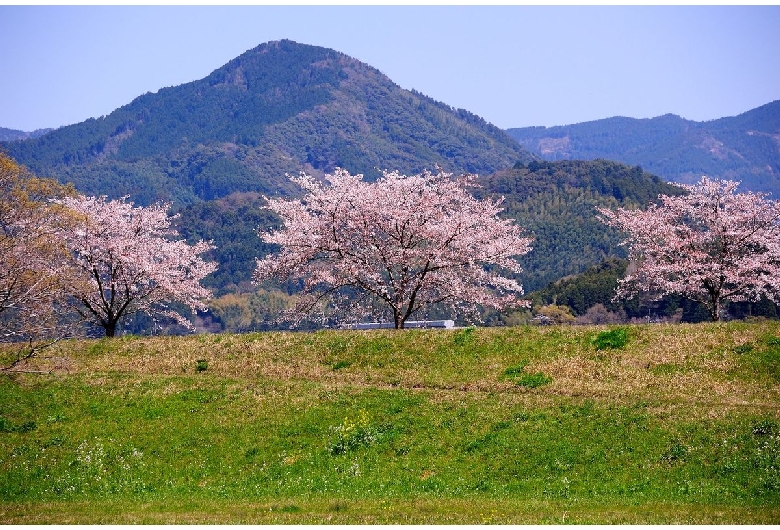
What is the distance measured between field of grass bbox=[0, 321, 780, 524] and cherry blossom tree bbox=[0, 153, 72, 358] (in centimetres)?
309

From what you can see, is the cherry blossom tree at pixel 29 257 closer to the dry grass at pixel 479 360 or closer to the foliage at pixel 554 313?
the dry grass at pixel 479 360

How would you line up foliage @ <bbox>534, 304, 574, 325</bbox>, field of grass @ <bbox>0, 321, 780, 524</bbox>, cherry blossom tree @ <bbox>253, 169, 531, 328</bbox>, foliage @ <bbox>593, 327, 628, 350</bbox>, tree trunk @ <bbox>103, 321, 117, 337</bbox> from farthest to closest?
foliage @ <bbox>534, 304, 574, 325</bbox>, tree trunk @ <bbox>103, 321, 117, 337</bbox>, cherry blossom tree @ <bbox>253, 169, 531, 328</bbox>, foliage @ <bbox>593, 327, 628, 350</bbox>, field of grass @ <bbox>0, 321, 780, 524</bbox>

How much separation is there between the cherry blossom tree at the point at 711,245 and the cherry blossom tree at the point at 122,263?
89.7ft

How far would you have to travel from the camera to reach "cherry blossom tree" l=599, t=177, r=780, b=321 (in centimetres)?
4353

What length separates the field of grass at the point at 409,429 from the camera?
20.3 meters

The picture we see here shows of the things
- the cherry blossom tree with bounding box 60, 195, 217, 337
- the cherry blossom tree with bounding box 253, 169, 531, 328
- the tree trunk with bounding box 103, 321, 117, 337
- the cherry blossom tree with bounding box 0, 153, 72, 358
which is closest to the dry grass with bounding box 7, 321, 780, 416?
the cherry blossom tree with bounding box 0, 153, 72, 358

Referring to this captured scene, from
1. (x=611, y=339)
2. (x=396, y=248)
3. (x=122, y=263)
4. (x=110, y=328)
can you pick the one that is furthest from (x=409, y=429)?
(x=122, y=263)

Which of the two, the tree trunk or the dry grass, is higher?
the tree trunk

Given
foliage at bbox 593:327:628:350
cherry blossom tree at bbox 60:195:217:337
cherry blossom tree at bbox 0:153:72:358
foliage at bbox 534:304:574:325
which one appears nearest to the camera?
cherry blossom tree at bbox 0:153:72:358

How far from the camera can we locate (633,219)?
47.4 meters

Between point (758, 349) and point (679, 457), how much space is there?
9.81m

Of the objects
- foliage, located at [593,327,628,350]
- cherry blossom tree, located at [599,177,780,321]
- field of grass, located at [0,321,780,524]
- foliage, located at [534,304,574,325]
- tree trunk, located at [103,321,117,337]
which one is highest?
cherry blossom tree, located at [599,177,780,321]

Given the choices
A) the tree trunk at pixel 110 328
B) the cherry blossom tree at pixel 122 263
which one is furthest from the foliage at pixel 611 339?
the tree trunk at pixel 110 328

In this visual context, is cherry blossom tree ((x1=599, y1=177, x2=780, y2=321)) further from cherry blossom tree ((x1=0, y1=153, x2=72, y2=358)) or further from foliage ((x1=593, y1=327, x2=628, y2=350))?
cherry blossom tree ((x1=0, y1=153, x2=72, y2=358))
